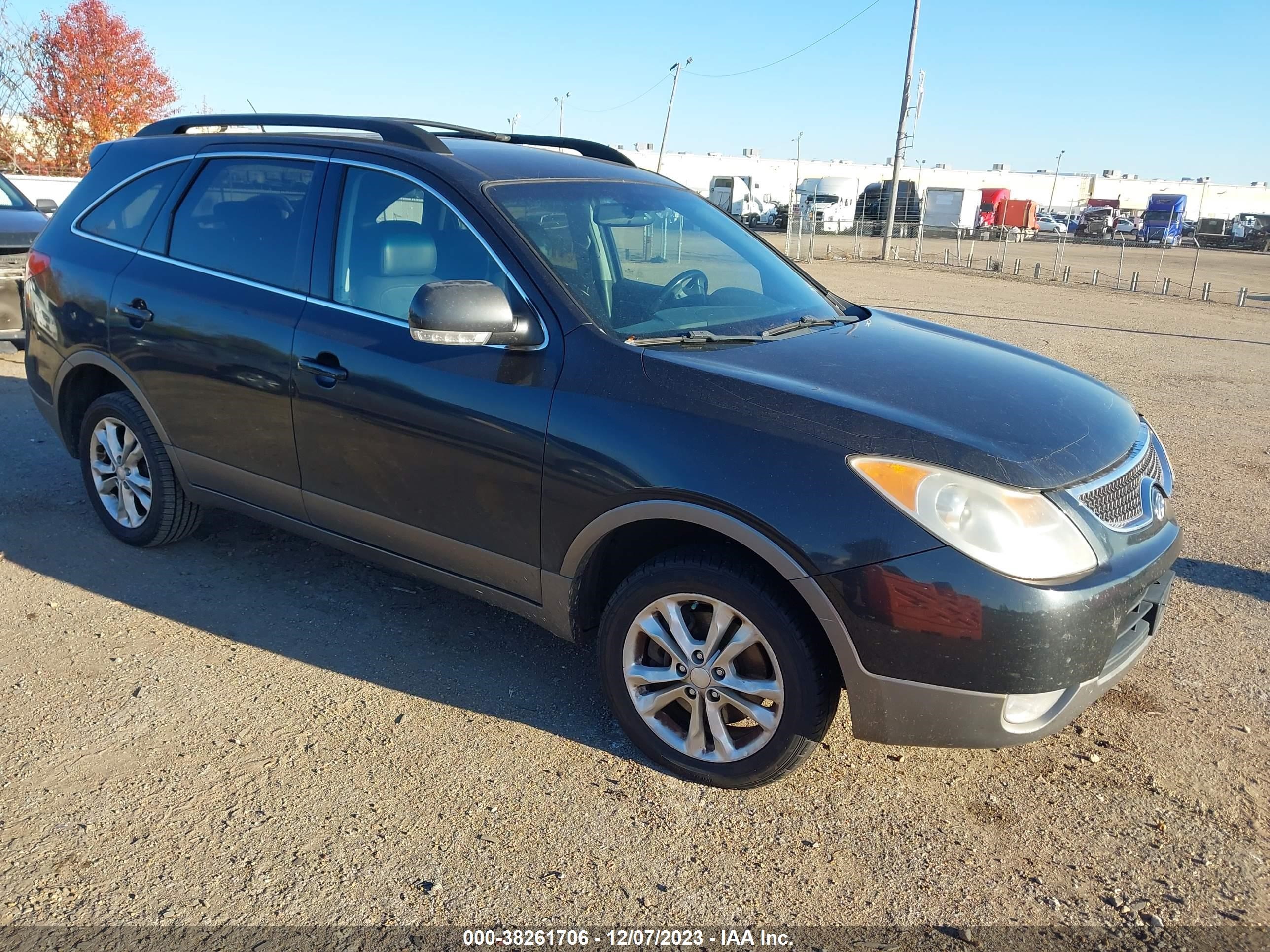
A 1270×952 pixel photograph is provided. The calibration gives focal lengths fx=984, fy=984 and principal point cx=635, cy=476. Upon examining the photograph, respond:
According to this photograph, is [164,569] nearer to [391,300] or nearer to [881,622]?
[391,300]

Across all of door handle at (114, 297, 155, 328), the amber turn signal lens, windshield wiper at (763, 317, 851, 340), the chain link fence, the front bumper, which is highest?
windshield wiper at (763, 317, 851, 340)

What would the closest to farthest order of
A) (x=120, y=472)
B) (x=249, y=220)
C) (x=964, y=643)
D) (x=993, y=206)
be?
1. (x=964, y=643)
2. (x=249, y=220)
3. (x=120, y=472)
4. (x=993, y=206)

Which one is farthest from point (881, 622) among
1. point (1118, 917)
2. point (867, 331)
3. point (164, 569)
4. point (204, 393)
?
point (164, 569)

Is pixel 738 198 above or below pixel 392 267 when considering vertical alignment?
below

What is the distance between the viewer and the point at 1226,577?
4.86 meters

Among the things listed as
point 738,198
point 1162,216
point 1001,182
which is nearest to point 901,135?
point 738,198

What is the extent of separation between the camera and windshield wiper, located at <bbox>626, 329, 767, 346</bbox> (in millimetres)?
3242

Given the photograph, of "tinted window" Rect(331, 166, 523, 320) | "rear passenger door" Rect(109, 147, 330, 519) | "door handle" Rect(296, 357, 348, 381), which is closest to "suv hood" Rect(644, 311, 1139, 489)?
"tinted window" Rect(331, 166, 523, 320)

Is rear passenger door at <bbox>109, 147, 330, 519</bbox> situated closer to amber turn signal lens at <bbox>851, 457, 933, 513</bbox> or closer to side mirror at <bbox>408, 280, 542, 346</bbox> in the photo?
side mirror at <bbox>408, 280, 542, 346</bbox>

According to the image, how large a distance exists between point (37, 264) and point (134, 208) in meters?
0.77

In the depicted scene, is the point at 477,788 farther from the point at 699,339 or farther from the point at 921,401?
the point at 921,401

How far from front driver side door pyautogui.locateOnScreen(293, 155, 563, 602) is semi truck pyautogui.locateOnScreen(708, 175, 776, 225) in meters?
46.8

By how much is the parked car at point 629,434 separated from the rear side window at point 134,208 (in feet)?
0.06

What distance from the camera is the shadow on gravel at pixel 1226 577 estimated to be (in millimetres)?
4711
